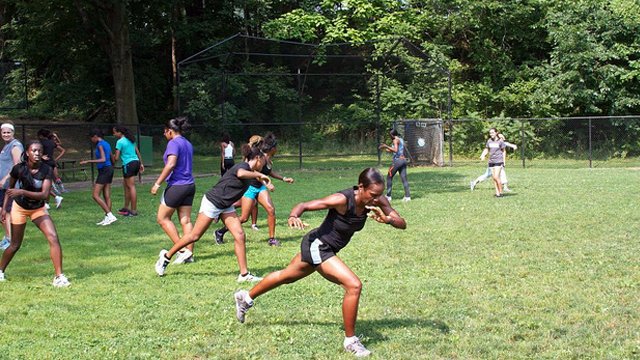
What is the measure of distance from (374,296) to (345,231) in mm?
1808

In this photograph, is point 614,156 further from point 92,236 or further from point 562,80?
point 92,236

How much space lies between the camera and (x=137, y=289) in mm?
8133

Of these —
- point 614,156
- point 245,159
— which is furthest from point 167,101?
point 245,159

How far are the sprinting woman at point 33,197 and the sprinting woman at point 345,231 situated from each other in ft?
11.1

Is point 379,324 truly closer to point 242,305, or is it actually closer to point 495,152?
point 242,305

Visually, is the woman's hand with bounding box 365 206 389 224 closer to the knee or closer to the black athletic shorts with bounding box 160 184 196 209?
the knee

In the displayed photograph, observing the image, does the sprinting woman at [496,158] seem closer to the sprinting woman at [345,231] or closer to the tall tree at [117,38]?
the sprinting woman at [345,231]

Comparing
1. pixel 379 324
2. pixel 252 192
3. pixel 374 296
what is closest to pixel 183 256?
pixel 252 192

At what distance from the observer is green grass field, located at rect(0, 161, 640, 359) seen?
5.93 meters

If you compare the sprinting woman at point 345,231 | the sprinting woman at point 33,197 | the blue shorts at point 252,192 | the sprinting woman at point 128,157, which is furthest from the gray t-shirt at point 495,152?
the sprinting woman at point 345,231

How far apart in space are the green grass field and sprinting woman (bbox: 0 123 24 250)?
523 millimetres

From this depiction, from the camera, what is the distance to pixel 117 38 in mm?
31906

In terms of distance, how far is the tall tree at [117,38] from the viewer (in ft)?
102

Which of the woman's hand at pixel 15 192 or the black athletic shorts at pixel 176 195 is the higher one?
the woman's hand at pixel 15 192
